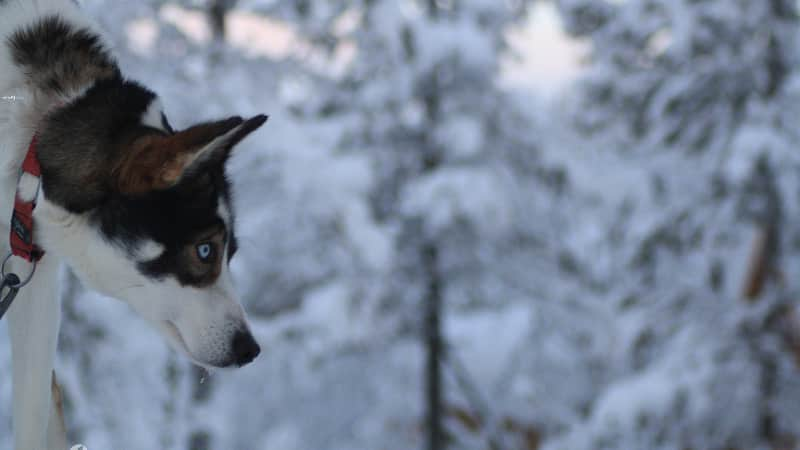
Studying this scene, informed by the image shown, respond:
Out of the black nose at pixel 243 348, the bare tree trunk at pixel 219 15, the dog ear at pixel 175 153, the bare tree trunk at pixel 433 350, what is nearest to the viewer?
the dog ear at pixel 175 153

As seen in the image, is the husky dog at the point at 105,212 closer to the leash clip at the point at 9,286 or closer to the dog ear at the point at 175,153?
the dog ear at the point at 175,153

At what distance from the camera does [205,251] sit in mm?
2301

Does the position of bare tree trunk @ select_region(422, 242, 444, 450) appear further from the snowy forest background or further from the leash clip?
the leash clip

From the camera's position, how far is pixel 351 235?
348 inches

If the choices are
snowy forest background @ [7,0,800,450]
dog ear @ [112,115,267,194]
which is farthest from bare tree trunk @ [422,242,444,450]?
dog ear @ [112,115,267,194]

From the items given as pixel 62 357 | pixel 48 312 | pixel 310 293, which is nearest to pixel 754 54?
pixel 310 293

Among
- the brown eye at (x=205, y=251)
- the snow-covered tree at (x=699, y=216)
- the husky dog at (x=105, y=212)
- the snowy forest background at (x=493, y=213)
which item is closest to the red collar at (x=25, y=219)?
the husky dog at (x=105, y=212)

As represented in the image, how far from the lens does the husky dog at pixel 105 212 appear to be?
223cm

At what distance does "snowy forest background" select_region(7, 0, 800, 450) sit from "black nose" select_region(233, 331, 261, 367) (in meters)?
5.54

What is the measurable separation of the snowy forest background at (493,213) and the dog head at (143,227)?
17.7ft

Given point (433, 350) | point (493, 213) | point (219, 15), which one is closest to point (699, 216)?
point (493, 213)

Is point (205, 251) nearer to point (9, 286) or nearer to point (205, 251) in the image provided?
point (205, 251)

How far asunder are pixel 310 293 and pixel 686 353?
394cm

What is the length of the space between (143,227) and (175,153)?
263 mm
